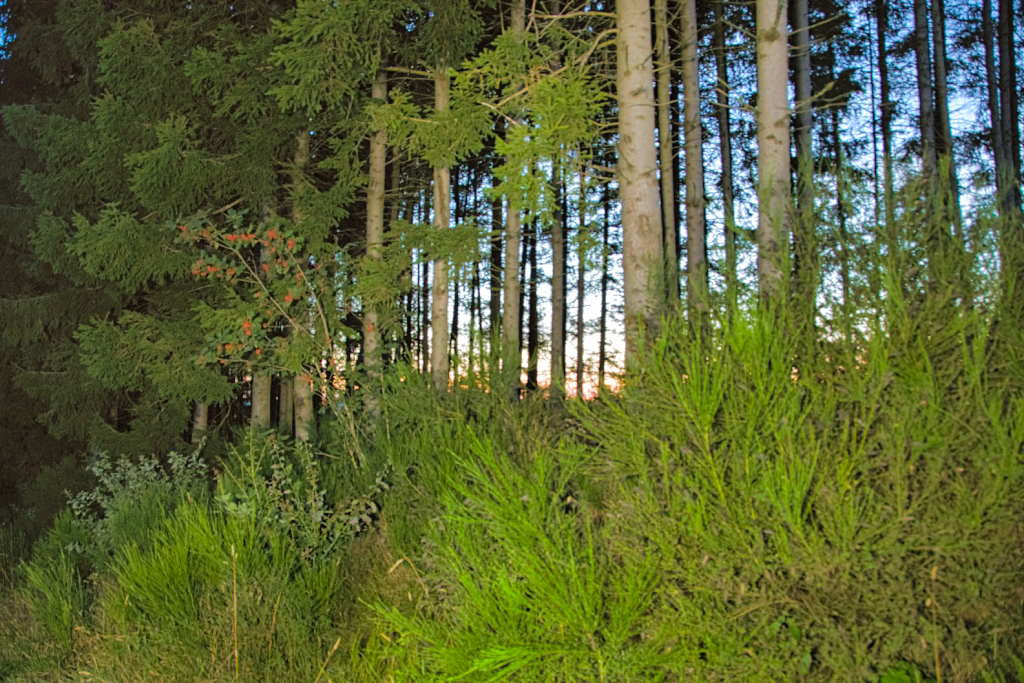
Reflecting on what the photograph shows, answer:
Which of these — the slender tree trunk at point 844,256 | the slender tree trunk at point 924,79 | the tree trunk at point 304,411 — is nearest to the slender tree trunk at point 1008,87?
the slender tree trunk at point 924,79

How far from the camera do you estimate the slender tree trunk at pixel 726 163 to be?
2.78 m

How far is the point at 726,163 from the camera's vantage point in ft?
37.7

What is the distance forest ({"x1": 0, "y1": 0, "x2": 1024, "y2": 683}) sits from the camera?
6.97ft

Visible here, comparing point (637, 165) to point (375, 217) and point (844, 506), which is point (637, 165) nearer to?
point (844, 506)

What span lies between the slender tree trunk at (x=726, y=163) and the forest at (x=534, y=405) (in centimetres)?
5

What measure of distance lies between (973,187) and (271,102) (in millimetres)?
7794

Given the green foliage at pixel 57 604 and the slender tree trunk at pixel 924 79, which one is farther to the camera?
the slender tree trunk at pixel 924 79

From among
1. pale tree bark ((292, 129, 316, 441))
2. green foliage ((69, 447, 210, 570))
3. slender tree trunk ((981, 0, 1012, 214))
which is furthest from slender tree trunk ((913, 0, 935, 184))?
green foliage ((69, 447, 210, 570))

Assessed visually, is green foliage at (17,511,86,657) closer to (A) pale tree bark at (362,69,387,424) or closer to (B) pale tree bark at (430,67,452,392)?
(A) pale tree bark at (362,69,387,424)

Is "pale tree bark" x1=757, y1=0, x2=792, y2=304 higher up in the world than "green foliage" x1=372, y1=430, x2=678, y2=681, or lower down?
higher up

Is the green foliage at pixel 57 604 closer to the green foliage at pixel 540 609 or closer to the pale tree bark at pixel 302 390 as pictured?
the green foliage at pixel 540 609

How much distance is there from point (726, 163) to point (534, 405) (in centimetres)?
836

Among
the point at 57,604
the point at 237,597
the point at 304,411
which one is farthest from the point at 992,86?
the point at 57,604

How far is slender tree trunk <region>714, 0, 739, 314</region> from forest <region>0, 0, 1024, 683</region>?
50mm
